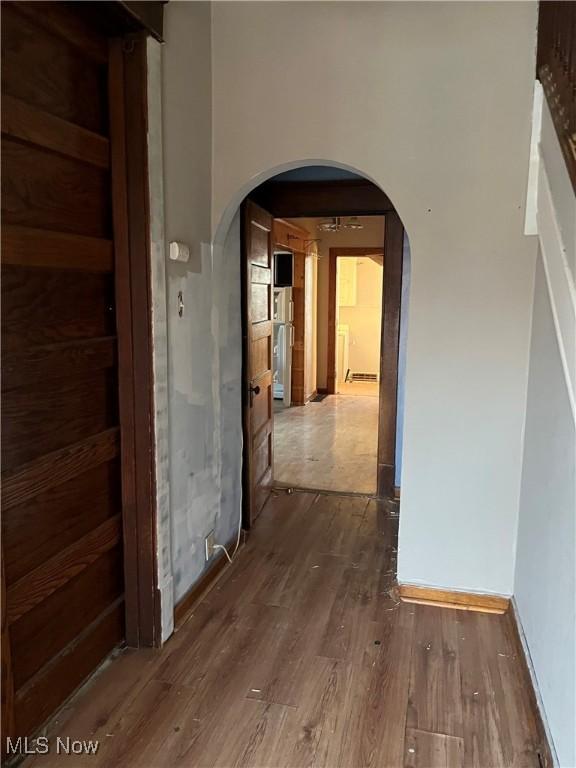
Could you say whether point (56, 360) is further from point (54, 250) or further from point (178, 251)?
point (178, 251)

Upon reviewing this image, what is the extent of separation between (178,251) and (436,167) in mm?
1194

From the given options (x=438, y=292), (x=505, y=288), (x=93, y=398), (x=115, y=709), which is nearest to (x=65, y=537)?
(x=93, y=398)

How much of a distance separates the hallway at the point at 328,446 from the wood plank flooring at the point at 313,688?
4.93 feet

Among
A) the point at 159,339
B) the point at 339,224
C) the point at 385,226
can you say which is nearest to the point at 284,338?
the point at 339,224

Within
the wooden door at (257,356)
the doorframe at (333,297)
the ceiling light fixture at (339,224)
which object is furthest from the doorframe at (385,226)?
the doorframe at (333,297)

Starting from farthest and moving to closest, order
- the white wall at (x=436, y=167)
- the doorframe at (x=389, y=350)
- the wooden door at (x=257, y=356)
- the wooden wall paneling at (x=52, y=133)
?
the doorframe at (x=389, y=350)
the wooden door at (x=257, y=356)
the white wall at (x=436, y=167)
the wooden wall paneling at (x=52, y=133)

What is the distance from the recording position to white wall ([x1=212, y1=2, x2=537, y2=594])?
2.45 meters

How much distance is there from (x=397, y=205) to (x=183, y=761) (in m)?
2.29

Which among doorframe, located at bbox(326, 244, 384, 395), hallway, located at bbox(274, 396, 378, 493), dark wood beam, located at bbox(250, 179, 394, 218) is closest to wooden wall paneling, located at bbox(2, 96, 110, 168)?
dark wood beam, located at bbox(250, 179, 394, 218)

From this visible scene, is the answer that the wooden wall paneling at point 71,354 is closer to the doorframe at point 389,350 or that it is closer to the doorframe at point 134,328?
the doorframe at point 134,328

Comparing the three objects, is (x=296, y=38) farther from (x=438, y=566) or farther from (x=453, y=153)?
(x=438, y=566)

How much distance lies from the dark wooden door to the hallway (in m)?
2.43

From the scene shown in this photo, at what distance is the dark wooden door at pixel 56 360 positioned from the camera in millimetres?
1647

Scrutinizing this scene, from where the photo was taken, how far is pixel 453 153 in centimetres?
250
